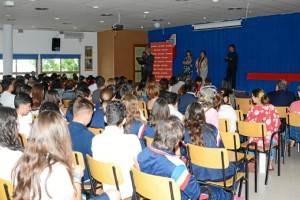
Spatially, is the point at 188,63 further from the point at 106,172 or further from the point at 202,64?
the point at 106,172

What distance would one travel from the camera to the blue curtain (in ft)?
42.1

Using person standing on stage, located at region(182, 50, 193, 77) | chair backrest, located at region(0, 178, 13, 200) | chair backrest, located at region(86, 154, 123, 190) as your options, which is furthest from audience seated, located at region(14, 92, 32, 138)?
person standing on stage, located at region(182, 50, 193, 77)

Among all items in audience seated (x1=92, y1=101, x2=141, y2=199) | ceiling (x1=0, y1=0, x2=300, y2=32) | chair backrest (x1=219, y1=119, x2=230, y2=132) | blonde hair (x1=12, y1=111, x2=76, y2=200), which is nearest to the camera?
blonde hair (x1=12, y1=111, x2=76, y2=200)

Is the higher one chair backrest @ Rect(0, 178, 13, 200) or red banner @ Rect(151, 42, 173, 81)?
red banner @ Rect(151, 42, 173, 81)

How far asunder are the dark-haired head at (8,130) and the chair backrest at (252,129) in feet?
10.9

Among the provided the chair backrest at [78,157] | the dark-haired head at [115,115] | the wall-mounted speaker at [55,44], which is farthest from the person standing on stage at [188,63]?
the chair backrest at [78,157]

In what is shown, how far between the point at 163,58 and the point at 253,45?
4.90 meters

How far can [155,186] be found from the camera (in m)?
2.65

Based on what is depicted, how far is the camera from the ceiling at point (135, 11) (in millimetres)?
10508

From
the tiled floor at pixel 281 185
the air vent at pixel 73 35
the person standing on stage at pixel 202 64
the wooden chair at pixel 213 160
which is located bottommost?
the tiled floor at pixel 281 185

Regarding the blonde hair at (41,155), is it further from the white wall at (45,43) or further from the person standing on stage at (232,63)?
the white wall at (45,43)

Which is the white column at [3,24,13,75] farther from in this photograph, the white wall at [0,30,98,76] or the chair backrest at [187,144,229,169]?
the chair backrest at [187,144,229,169]

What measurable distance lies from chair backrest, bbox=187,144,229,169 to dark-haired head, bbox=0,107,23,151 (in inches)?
67.8

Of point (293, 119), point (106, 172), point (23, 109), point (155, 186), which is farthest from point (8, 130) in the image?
point (293, 119)
